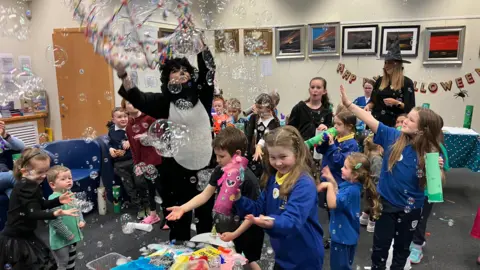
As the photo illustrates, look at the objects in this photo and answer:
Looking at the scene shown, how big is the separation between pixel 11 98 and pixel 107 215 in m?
2.88

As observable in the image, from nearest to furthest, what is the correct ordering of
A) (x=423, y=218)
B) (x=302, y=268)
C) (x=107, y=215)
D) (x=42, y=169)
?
(x=302, y=268) < (x=42, y=169) < (x=423, y=218) < (x=107, y=215)

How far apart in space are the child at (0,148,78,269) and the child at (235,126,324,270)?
48.5 inches

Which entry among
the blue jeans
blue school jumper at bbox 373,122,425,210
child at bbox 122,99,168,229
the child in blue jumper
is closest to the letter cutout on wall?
the child in blue jumper

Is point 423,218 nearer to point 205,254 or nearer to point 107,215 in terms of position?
point 205,254

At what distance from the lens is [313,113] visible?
2.98 meters

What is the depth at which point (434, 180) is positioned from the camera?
1934 millimetres

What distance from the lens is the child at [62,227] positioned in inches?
90.1

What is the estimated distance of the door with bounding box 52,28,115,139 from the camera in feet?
17.3

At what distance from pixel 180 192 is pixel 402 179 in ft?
4.51

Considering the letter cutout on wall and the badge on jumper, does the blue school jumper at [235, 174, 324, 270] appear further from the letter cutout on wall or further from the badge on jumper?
the letter cutout on wall

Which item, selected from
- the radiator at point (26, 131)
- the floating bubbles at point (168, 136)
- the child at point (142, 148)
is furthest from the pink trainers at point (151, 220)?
the radiator at point (26, 131)

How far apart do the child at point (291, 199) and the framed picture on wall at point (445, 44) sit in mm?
4878

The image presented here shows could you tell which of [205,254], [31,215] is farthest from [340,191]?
[31,215]

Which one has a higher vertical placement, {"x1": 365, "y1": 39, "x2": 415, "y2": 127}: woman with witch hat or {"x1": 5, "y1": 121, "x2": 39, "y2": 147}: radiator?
{"x1": 365, "y1": 39, "x2": 415, "y2": 127}: woman with witch hat
